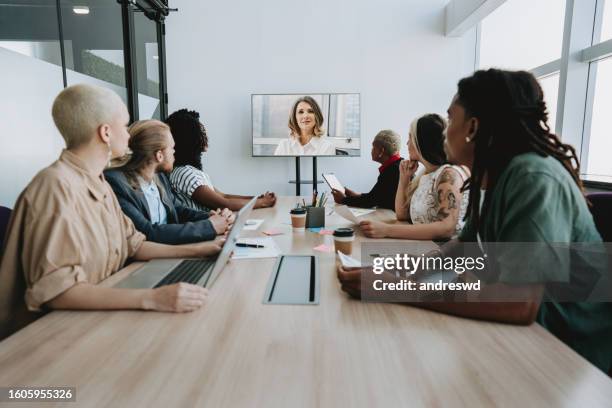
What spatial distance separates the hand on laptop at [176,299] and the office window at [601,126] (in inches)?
121

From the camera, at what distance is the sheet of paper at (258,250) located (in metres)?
1.40

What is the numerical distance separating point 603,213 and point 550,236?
0.69m

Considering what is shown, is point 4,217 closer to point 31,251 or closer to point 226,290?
point 31,251

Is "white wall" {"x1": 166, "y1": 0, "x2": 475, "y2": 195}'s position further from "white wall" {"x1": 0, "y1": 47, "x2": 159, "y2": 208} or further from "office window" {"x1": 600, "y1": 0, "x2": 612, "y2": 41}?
"white wall" {"x1": 0, "y1": 47, "x2": 159, "y2": 208}

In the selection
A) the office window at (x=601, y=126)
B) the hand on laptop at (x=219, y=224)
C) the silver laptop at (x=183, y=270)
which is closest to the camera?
the silver laptop at (x=183, y=270)

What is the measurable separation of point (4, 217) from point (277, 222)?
1.16 m

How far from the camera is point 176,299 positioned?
0.92 metres

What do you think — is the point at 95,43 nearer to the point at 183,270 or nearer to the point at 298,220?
the point at 298,220

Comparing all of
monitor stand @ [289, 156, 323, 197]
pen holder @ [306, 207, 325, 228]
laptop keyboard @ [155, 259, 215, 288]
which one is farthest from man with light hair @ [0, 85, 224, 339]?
monitor stand @ [289, 156, 323, 197]

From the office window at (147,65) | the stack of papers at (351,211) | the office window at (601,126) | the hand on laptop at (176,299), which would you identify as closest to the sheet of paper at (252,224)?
the stack of papers at (351,211)

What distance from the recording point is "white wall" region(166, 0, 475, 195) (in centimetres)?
488

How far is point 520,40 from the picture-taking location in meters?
3.97

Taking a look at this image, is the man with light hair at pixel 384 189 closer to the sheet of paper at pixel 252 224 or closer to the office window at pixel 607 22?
the sheet of paper at pixel 252 224

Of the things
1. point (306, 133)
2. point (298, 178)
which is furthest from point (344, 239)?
point (306, 133)
